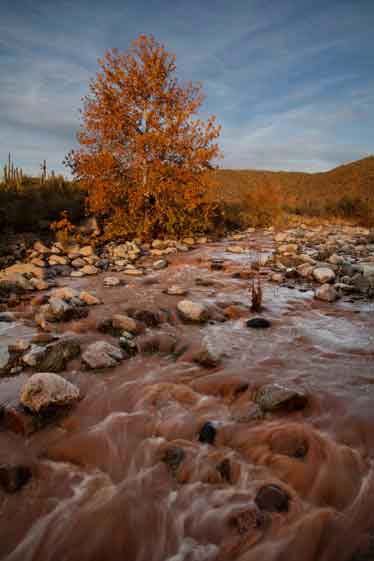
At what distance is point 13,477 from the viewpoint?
2064 millimetres

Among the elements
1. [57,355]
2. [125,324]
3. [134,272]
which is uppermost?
[134,272]

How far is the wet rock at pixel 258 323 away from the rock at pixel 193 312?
676 mm

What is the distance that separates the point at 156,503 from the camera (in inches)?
77.5

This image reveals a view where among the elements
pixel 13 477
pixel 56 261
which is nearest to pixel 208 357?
pixel 13 477

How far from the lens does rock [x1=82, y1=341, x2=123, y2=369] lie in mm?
3398

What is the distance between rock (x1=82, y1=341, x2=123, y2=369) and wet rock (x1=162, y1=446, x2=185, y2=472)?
1358 mm

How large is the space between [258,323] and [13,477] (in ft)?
10.8

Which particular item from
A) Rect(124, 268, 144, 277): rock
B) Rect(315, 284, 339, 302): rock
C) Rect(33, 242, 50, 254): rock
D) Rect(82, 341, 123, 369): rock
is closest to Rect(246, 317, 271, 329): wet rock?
Rect(315, 284, 339, 302): rock

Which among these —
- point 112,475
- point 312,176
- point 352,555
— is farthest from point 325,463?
point 312,176

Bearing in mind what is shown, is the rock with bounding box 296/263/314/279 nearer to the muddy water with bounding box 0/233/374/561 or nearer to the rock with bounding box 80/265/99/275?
the muddy water with bounding box 0/233/374/561

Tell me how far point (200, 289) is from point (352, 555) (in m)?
5.17

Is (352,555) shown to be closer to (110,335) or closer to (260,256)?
(110,335)

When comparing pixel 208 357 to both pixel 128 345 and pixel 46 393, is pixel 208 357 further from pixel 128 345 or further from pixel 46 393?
pixel 46 393

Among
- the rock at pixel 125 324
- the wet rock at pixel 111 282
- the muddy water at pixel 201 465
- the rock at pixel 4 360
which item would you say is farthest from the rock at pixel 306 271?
the rock at pixel 4 360
